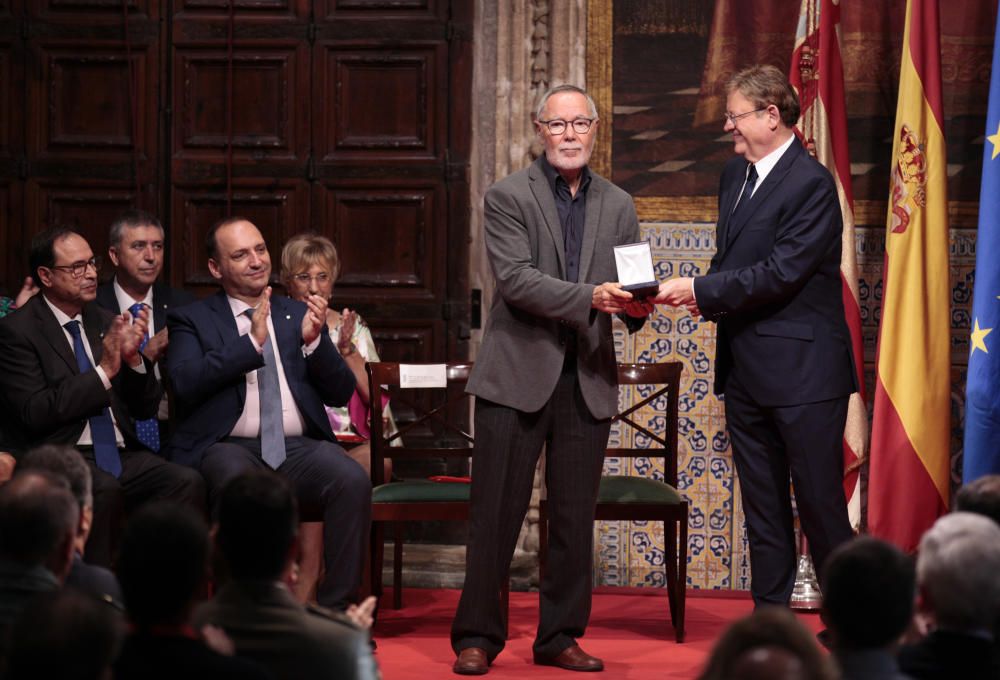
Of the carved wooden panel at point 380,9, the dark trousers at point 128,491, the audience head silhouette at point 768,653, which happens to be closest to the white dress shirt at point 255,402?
the dark trousers at point 128,491

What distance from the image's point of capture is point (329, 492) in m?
4.55

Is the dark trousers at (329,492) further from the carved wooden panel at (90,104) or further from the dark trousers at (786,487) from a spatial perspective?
the carved wooden panel at (90,104)

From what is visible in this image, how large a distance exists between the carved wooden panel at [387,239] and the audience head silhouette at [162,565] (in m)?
4.04

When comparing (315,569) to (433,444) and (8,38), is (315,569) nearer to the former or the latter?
(433,444)

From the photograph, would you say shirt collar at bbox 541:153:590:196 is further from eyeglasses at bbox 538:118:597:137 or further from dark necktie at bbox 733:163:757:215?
dark necktie at bbox 733:163:757:215

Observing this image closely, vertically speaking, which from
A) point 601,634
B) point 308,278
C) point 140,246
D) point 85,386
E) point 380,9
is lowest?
point 601,634

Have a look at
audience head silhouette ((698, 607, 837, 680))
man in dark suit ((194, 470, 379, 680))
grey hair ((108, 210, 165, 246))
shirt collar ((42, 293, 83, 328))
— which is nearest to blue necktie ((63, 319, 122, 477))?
shirt collar ((42, 293, 83, 328))

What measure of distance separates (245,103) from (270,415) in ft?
7.05

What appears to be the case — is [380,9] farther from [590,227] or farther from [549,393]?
[549,393]

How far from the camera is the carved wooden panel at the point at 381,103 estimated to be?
244 inches

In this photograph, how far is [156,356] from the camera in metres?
4.86

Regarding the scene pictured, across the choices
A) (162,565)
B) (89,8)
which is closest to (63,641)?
(162,565)

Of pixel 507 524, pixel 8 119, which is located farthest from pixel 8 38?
pixel 507 524

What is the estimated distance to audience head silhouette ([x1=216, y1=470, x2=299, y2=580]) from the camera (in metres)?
2.30
